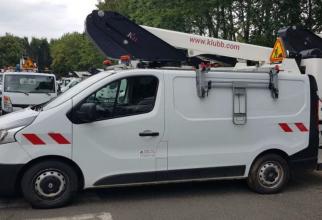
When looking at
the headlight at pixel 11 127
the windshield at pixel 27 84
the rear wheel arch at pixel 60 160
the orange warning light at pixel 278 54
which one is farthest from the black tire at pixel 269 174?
the windshield at pixel 27 84

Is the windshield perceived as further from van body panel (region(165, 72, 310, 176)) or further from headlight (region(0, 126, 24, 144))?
van body panel (region(165, 72, 310, 176))

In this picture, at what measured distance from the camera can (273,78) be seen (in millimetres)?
6949

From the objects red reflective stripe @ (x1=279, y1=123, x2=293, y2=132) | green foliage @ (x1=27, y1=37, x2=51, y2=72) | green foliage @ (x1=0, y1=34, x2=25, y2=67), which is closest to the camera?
red reflective stripe @ (x1=279, y1=123, x2=293, y2=132)

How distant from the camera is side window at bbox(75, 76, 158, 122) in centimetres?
626

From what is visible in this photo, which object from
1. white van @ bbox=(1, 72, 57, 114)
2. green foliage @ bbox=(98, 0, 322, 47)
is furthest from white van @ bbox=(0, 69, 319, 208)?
green foliage @ bbox=(98, 0, 322, 47)

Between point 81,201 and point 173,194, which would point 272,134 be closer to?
point 173,194

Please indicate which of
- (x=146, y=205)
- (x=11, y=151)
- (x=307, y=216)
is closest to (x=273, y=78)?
(x=307, y=216)

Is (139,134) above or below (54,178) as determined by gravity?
above

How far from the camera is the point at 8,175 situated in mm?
5875

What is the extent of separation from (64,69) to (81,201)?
87.8 meters

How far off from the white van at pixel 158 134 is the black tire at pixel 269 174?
1cm

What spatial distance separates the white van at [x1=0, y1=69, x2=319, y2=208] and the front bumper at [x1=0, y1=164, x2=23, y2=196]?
1cm

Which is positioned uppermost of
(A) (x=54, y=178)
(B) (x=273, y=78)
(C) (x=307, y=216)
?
(B) (x=273, y=78)

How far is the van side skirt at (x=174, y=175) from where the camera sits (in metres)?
6.27
